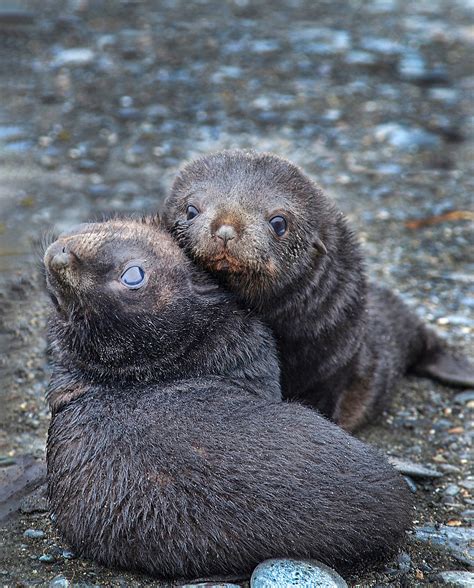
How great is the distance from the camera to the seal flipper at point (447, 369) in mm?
6762

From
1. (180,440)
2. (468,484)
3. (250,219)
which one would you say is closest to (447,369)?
(468,484)

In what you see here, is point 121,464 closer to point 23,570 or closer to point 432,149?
point 23,570

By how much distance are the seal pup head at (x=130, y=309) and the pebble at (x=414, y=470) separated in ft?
4.10

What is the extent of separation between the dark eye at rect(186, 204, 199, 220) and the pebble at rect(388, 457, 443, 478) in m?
1.78

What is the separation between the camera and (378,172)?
33.0ft

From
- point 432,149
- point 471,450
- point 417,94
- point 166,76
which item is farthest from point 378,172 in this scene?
point 471,450

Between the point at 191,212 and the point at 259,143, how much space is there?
5141 millimetres

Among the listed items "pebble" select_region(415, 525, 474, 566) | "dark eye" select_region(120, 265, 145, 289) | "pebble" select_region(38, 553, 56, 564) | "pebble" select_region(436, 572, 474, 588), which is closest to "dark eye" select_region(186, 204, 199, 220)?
"dark eye" select_region(120, 265, 145, 289)

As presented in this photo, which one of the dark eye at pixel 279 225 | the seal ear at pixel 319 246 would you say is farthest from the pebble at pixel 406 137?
the dark eye at pixel 279 225

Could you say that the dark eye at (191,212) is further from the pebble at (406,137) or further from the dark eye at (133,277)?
the pebble at (406,137)

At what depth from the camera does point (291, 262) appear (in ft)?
18.1

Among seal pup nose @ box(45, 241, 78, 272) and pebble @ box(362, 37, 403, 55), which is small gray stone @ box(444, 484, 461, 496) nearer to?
seal pup nose @ box(45, 241, 78, 272)

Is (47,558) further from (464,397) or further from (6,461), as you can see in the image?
(464,397)

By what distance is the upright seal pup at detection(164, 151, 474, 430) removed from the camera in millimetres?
5262
